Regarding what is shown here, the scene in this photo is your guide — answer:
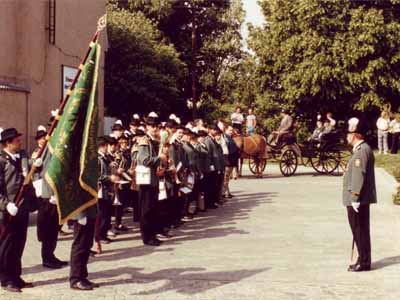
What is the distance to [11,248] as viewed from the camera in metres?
9.11

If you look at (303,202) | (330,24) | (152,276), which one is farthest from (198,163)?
(330,24)

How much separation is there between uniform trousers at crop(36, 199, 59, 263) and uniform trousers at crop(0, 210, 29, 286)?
1.29 metres

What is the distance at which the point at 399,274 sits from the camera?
32.2ft

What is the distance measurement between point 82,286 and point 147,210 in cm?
347

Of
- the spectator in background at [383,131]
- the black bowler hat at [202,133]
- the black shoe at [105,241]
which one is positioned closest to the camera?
the black shoe at [105,241]

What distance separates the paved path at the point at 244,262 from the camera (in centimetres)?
876

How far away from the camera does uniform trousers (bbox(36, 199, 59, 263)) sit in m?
10.5

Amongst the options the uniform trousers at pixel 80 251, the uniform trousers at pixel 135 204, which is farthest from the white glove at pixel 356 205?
the uniform trousers at pixel 135 204

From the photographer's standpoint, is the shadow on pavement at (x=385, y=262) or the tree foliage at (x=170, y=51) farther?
the tree foliage at (x=170, y=51)

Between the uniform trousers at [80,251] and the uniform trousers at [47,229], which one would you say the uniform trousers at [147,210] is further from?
the uniform trousers at [80,251]

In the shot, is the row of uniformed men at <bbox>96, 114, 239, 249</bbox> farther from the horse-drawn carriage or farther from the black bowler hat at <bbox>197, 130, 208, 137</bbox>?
the horse-drawn carriage

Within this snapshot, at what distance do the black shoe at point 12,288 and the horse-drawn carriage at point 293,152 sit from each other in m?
16.4

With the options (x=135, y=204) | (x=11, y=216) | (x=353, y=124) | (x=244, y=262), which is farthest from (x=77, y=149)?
(x=135, y=204)

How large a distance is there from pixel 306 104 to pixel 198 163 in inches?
1062
